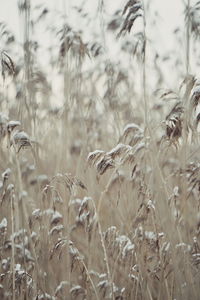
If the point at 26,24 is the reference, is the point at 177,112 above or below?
below

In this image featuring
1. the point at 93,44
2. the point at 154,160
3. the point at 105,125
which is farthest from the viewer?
the point at 105,125

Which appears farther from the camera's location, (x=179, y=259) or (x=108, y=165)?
(x=179, y=259)

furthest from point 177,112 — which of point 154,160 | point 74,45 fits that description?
point 74,45

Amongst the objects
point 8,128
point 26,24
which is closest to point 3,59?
point 8,128

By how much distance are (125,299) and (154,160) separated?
0.62 meters

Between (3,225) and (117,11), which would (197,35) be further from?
(3,225)

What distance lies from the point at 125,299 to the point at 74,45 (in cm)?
122

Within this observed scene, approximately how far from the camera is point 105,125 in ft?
10.8

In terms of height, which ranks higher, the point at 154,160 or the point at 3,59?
the point at 3,59

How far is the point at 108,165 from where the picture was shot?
1544mm

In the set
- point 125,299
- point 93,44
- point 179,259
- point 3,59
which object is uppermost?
point 93,44

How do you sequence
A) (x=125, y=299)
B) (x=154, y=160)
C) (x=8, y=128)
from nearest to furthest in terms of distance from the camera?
(x=8, y=128)
(x=154, y=160)
(x=125, y=299)

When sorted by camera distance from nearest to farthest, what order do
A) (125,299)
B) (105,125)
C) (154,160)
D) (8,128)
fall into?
(8,128)
(154,160)
(125,299)
(105,125)

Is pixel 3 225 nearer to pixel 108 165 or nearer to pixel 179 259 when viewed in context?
pixel 108 165
